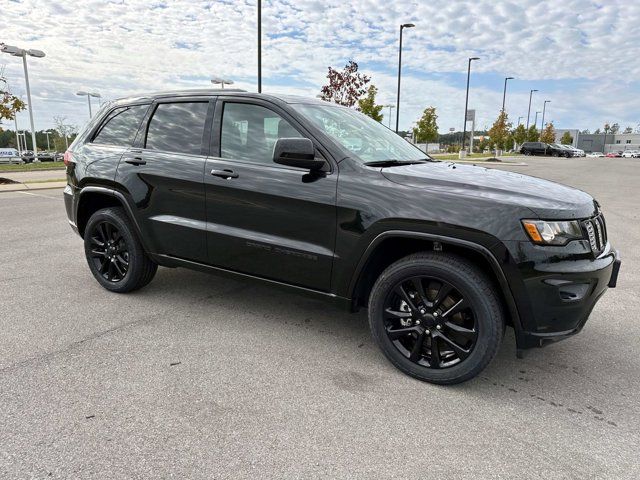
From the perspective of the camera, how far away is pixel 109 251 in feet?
14.6

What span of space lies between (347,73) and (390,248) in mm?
25086

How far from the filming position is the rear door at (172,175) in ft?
12.4

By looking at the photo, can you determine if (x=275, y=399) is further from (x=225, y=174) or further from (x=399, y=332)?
(x=225, y=174)

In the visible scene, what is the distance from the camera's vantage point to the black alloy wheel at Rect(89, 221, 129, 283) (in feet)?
14.4

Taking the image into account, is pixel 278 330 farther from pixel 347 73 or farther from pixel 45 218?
pixel 347 73

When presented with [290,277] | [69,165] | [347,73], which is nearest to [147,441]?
[290,277]

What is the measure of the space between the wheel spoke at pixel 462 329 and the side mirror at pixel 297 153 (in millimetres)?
1304

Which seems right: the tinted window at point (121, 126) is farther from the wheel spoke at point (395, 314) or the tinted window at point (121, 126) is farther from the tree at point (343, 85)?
the tree at point (343, 85)

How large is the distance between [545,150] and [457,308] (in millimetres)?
58767

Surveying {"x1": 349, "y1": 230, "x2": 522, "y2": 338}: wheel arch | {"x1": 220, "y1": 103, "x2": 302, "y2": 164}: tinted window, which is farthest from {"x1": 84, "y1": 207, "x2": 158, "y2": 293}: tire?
{"x1": 349, "y1": 230, "x2": 522, "y2": 338}: wheel arch

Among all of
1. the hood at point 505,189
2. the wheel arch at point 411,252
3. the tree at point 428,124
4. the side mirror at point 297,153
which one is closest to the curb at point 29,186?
the side mirror at point 297,153

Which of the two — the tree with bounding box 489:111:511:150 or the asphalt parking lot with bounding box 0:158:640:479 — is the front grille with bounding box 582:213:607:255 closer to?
the asphalt parking lot with bounding box 0:158:640:479

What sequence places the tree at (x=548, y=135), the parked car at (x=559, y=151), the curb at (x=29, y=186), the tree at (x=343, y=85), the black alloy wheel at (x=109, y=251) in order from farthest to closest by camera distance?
the tree at (x=548, y=135) < the parked car at (x=559, y=151) < the tree at (x=343, y=85) < the curb at (x=29, y=186) < the black alloy wheel at (x=109, y=251)

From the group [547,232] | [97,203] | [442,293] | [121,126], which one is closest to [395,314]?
[442,293]
